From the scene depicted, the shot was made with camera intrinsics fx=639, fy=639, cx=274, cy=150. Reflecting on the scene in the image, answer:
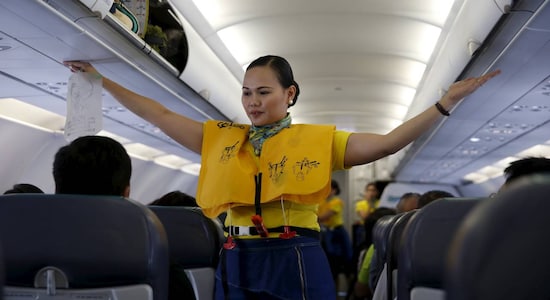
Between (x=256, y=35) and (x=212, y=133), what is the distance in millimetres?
5059

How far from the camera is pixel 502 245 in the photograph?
3.03 feet

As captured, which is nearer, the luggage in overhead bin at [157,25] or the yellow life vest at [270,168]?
the yellow life vest at [270,168]

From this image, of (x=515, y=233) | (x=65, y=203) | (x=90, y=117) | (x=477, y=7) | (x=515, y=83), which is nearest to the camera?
(x=515, y=233)

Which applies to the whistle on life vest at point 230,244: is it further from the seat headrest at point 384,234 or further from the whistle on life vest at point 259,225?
the seat headrest at point 384,234

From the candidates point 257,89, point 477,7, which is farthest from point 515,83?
point 257,89

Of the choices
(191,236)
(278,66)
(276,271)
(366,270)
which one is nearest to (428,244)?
(276,271)

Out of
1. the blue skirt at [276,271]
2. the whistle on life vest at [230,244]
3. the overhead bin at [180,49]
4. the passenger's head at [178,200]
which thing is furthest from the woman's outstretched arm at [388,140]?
the overhead bin at [180,49]

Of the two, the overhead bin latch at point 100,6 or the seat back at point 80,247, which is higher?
the overhead bin latch at point 100,6

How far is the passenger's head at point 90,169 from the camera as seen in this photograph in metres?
2.18

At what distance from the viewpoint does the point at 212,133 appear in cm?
261

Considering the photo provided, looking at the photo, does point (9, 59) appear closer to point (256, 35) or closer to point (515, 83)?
point (256, 35)

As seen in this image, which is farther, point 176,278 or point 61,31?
point 61,31

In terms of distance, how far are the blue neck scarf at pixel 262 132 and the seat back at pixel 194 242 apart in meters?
0.65

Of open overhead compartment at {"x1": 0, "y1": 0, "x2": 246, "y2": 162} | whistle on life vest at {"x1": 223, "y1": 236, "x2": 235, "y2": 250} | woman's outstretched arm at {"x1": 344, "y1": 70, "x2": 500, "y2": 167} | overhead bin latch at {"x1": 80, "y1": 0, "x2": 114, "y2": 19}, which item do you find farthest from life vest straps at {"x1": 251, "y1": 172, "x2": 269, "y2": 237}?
overhead bin latch at {"x1": 80, "y1": 0, "x2": 114, "y2": 19}
